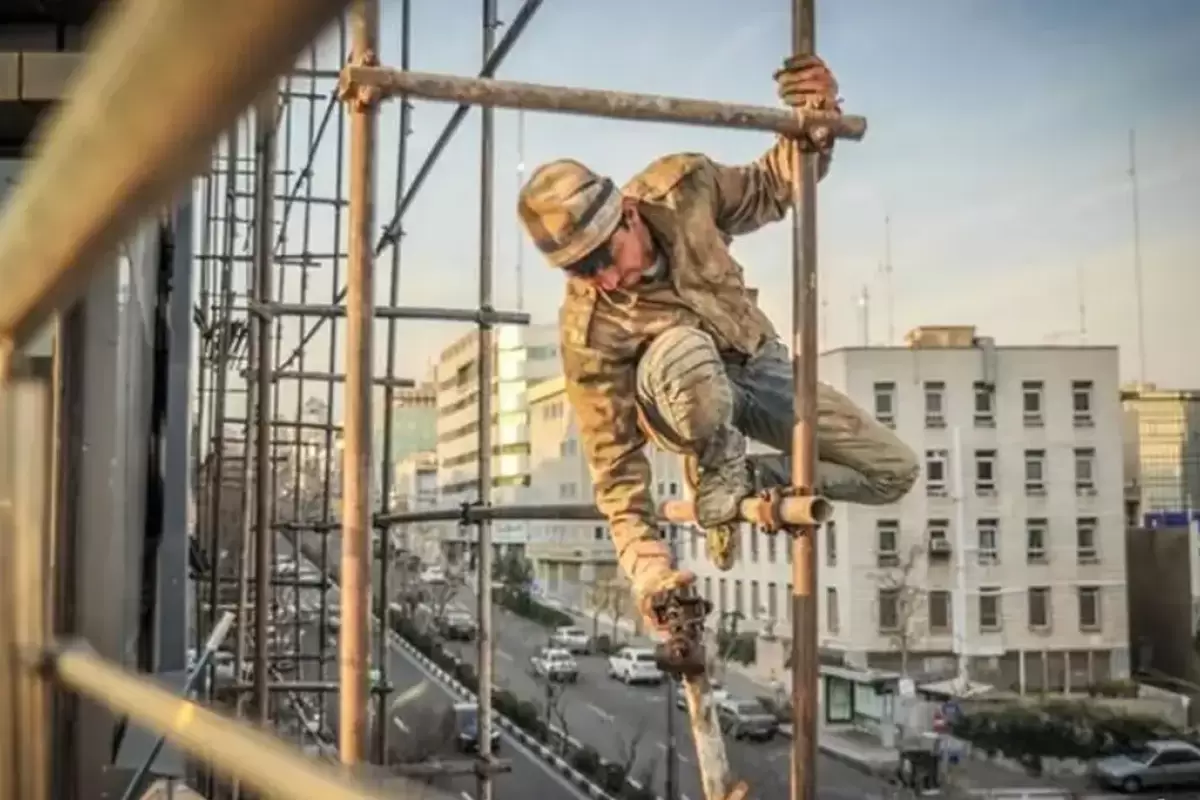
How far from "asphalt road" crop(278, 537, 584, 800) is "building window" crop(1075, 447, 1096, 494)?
827 mm

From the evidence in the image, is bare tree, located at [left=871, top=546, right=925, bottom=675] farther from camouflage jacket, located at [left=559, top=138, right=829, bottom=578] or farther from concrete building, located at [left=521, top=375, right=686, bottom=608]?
camouflage jacket, located at [left=559, top=138, right=829, bottom=578]

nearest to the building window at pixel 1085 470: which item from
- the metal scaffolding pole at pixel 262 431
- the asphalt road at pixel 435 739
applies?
the asphalt road at pixel 435 739

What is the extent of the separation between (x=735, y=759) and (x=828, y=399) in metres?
0.32

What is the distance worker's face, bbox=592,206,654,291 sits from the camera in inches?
39.3

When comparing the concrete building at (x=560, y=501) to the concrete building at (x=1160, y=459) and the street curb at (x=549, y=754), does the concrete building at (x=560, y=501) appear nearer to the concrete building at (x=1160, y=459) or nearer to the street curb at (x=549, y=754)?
the street curb at (x=549, y=754)

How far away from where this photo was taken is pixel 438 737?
2.19 meters

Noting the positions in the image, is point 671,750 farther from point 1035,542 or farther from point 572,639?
point 1035,542

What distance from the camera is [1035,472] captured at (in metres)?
1.56

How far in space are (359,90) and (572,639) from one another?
1036 millimetres

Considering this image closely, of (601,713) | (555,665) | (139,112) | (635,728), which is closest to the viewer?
(139,112)

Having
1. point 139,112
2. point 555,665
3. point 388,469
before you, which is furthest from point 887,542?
point 139,112

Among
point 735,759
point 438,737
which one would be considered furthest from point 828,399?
point 438,737

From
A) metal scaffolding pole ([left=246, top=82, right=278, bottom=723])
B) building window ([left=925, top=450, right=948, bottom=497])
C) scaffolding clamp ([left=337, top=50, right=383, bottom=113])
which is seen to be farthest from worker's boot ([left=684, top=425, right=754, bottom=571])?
metal scaffolding pole ([left=246, top=82, right=278, bottom=723])

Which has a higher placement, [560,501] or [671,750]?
[560,501]
